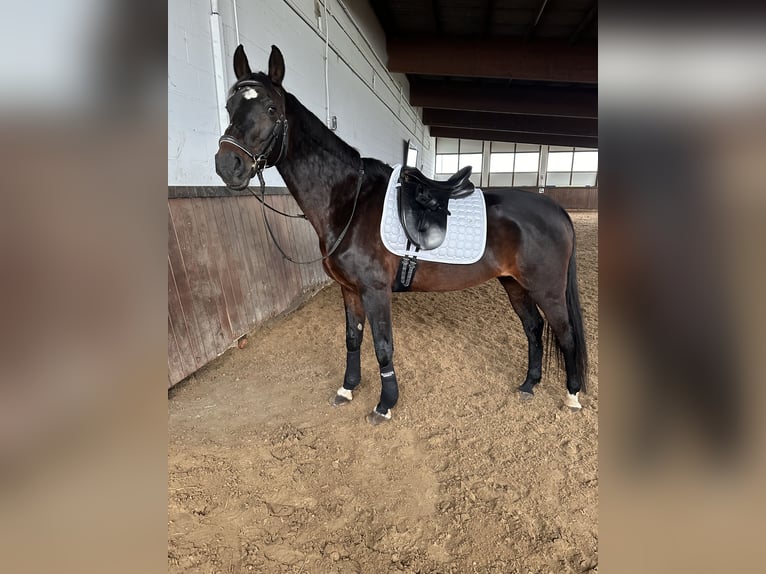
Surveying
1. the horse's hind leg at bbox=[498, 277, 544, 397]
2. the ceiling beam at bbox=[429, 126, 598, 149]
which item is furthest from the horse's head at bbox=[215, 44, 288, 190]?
the ceiling beam at bbox=[429, 126, 598, 149]

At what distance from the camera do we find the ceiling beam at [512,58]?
6.77 meters

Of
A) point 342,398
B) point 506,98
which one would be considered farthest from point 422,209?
point 506,98

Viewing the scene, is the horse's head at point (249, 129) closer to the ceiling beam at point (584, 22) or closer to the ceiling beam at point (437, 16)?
the ceiling beam at point (437, 16)

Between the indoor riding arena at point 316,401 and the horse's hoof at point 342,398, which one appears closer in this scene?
the indoor riding arena at point 316,401

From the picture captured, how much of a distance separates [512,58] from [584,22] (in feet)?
3.87

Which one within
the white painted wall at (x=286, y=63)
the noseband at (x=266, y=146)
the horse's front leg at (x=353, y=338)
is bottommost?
the horse's front leg at (x=353, y=338)

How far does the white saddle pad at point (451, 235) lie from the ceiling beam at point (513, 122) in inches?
438

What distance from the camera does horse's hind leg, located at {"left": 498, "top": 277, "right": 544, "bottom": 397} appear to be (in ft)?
7.73

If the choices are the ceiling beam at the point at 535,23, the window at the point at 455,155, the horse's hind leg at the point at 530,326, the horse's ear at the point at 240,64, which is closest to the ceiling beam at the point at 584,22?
the ceiling beam at the point at 535,23

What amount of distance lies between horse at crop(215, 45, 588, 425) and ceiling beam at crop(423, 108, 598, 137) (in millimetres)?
10920

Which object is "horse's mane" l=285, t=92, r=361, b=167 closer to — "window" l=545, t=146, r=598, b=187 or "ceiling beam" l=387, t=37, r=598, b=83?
"ceiling beam" l=387, t=37, r=598, b=83
